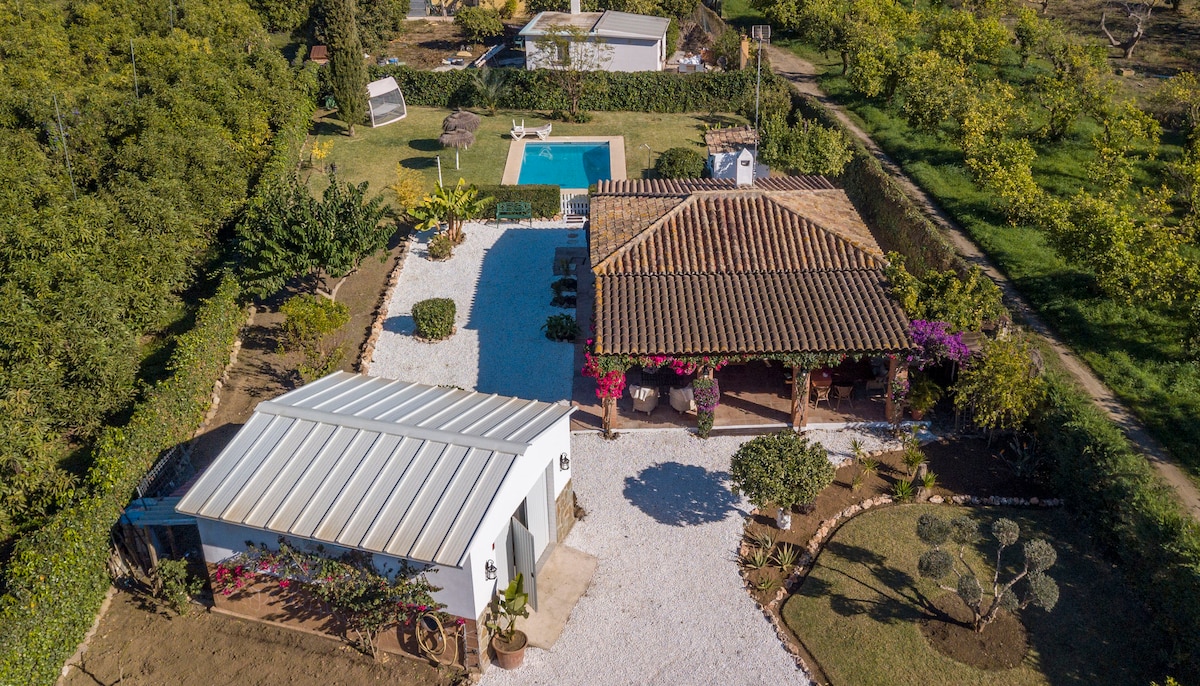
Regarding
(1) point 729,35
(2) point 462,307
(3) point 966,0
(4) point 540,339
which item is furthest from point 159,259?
(3) point 966,0

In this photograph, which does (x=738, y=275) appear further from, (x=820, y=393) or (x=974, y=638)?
(x=974, y=638)

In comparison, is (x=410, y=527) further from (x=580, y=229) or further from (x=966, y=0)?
(x=966, y=0)

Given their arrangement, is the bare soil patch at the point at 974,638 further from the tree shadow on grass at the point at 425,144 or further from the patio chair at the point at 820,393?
the tree shadow on grass at the point at 425,144

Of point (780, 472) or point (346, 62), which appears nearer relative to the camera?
point (780, 472)

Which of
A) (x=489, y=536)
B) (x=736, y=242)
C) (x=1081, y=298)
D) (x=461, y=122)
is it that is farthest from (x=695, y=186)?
(x=489, y=536)

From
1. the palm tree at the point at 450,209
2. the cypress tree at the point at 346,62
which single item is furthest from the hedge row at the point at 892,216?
the cypress tree at the point at 346,62

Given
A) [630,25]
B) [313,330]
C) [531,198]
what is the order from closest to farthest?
[313,330] → [531,198] → [630,25]
